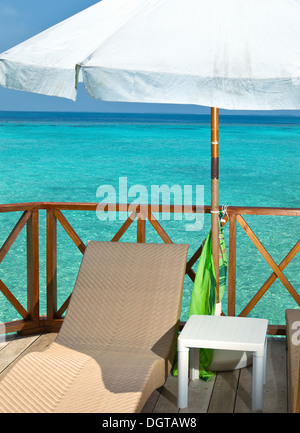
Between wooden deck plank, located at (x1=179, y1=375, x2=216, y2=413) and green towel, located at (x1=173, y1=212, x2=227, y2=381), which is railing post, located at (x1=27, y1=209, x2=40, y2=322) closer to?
green towel, located at (x1=173, y1=212, x2=227, y2=381)

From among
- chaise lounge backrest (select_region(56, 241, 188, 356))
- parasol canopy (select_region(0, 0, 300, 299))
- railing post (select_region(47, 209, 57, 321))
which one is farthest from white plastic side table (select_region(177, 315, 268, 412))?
railing post (select_region(47, 209, 57, 321))

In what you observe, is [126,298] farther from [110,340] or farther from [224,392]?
[224,392]

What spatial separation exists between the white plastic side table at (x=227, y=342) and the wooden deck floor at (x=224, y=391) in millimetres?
131

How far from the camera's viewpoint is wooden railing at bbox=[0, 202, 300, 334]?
398cm

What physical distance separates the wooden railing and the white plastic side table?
0.83 m

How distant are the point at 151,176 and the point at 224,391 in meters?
23.5

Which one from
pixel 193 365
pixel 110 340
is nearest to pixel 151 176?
pixel 193 365

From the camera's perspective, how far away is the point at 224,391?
3359 millimetres

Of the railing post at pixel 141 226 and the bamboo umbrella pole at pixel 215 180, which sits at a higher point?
the bamboo umbrella pole at pixel 215 180

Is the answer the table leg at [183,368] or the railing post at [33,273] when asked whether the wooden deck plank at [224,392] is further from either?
the railing post at [33,273]

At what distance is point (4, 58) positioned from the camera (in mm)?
2836

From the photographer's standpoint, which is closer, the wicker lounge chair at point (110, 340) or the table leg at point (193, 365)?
the wicker lounge chair at point (110, 340)

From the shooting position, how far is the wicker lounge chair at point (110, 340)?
263cm

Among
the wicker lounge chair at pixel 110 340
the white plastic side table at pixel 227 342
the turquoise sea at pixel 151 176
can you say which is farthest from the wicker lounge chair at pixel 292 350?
the turquoise sea at pixel 151 176
